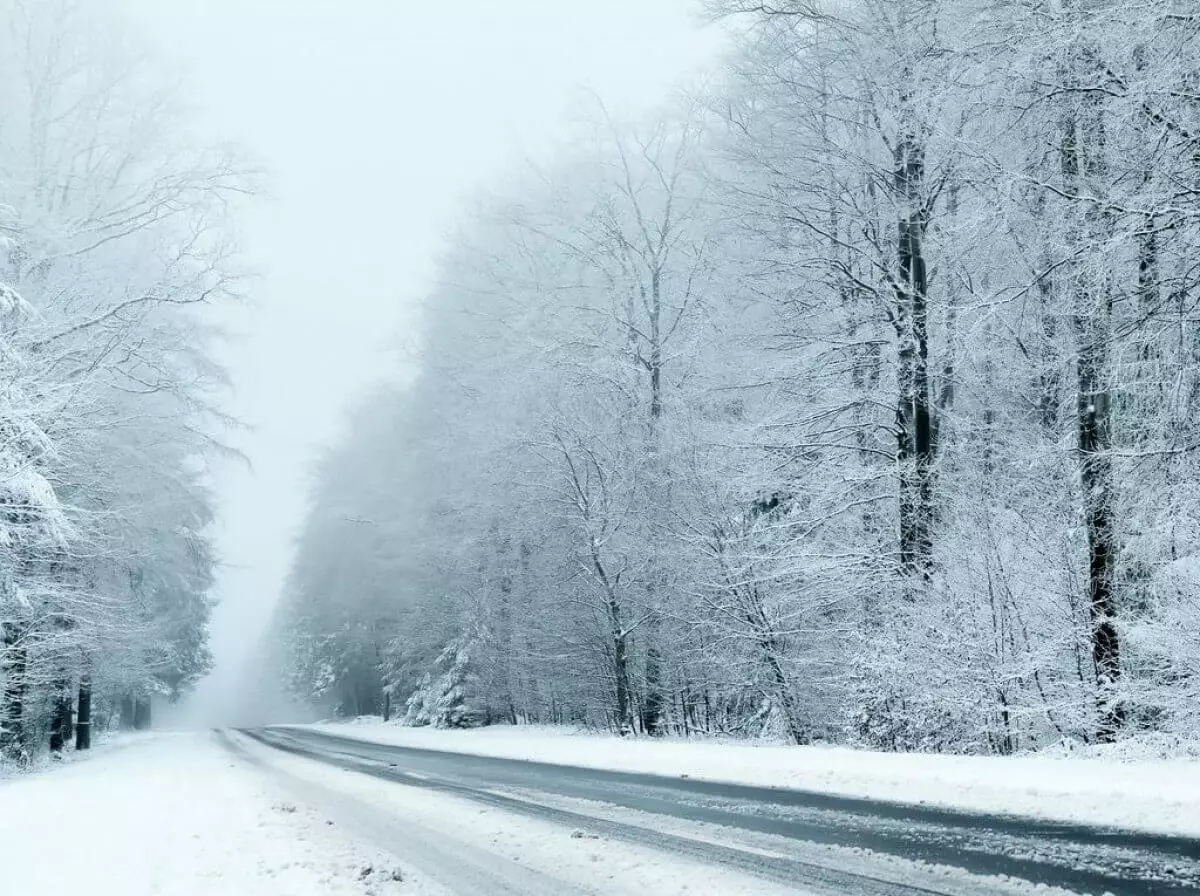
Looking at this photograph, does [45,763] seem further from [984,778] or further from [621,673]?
[984,778]

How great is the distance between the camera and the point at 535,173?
2416 cm

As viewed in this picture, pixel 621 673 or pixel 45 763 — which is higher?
pixel 621 673

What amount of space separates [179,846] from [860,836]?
199 inches

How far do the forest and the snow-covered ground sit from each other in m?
1.39

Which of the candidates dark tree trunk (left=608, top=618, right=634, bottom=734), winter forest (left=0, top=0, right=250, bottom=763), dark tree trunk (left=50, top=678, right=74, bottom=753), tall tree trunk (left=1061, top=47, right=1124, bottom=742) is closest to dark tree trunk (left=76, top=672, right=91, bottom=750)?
dark tree trunk (left=50, top=678, right=74, bottom=753)

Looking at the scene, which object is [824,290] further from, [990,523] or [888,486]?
[990,523]

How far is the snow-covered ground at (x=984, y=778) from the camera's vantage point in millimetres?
5410

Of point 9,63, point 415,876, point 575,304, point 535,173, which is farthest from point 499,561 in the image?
point 415,876

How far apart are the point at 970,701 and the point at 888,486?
4.31m

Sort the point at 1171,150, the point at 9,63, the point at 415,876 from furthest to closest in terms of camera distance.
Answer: the point at 9,63
the point at 1171,150
the point at 415,876

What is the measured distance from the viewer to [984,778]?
695 centimetres

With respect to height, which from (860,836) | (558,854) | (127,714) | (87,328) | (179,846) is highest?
(87,328)

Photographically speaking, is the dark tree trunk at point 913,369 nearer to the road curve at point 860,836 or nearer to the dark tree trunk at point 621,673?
the road curve at point 860,836

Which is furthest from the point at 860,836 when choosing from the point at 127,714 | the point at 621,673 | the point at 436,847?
the point at 127,714
